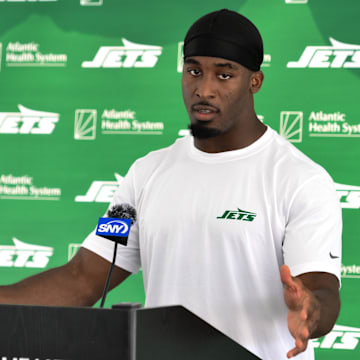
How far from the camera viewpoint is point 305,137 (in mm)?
2908

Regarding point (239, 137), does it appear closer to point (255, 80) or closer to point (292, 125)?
point (255, 80)

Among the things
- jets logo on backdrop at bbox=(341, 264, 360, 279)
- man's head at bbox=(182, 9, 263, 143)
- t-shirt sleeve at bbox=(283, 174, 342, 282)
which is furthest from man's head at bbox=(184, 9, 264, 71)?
jets logo on backdrop at bbox=(341, 264, 360, 279)

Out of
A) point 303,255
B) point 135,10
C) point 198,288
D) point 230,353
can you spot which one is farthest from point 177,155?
point 135,10

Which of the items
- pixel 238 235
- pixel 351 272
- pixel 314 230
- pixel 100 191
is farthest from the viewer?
pixel 100 191

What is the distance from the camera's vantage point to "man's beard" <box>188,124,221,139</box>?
175cm

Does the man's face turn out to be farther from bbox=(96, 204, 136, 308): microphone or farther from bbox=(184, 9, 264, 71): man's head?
bbox=(96, 204, 136, 308): microphone

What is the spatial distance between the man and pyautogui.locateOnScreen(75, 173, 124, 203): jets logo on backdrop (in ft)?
3.93

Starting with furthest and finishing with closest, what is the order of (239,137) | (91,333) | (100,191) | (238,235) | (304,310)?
(100,191) < (239,137) < (238,235) < (304,310) < (91,333)

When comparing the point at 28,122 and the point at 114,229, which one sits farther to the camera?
the point at 28,122

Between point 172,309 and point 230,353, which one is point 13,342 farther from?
point 230,353

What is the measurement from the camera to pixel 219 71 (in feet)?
5.65

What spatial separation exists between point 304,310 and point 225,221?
493mm

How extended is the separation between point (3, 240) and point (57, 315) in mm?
2159

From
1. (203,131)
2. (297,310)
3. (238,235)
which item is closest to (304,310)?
(297,310)
